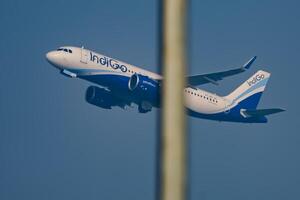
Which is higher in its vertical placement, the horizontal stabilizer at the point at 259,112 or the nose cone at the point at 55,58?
the nose cone at the point at 55,58

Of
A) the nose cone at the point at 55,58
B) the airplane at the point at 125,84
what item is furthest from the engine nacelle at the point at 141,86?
the nose cone at the point at 55,58

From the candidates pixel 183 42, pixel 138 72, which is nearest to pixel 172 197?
pixel 183 42

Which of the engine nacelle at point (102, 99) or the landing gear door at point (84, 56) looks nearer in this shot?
the landing gear door at point (84, 56)

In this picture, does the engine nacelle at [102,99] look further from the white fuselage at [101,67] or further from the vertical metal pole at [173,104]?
the vertical metal pole at [173,104]

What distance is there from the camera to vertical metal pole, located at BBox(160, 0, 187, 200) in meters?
2.02

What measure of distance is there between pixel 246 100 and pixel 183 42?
55.0 meters

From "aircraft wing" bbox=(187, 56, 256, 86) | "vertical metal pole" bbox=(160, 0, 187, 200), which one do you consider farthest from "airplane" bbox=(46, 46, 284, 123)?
"vertical metal pole" bbox=(160, 0, 187, 200)

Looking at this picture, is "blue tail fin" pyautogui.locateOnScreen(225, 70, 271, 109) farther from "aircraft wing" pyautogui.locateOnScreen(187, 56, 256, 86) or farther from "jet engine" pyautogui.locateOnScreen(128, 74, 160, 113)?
"jet engine" pyautogui.locateOnScreen(128, 74, 160, 113)

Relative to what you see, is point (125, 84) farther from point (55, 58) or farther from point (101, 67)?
point (55, 58)

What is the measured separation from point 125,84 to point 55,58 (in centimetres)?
457

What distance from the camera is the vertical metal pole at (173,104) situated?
202 centimetres

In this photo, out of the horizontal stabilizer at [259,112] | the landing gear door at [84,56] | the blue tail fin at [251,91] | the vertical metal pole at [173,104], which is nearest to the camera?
the vertical metal pole at [173,104]

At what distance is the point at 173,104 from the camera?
2072 millimetres

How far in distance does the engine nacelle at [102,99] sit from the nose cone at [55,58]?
4.58 metres
